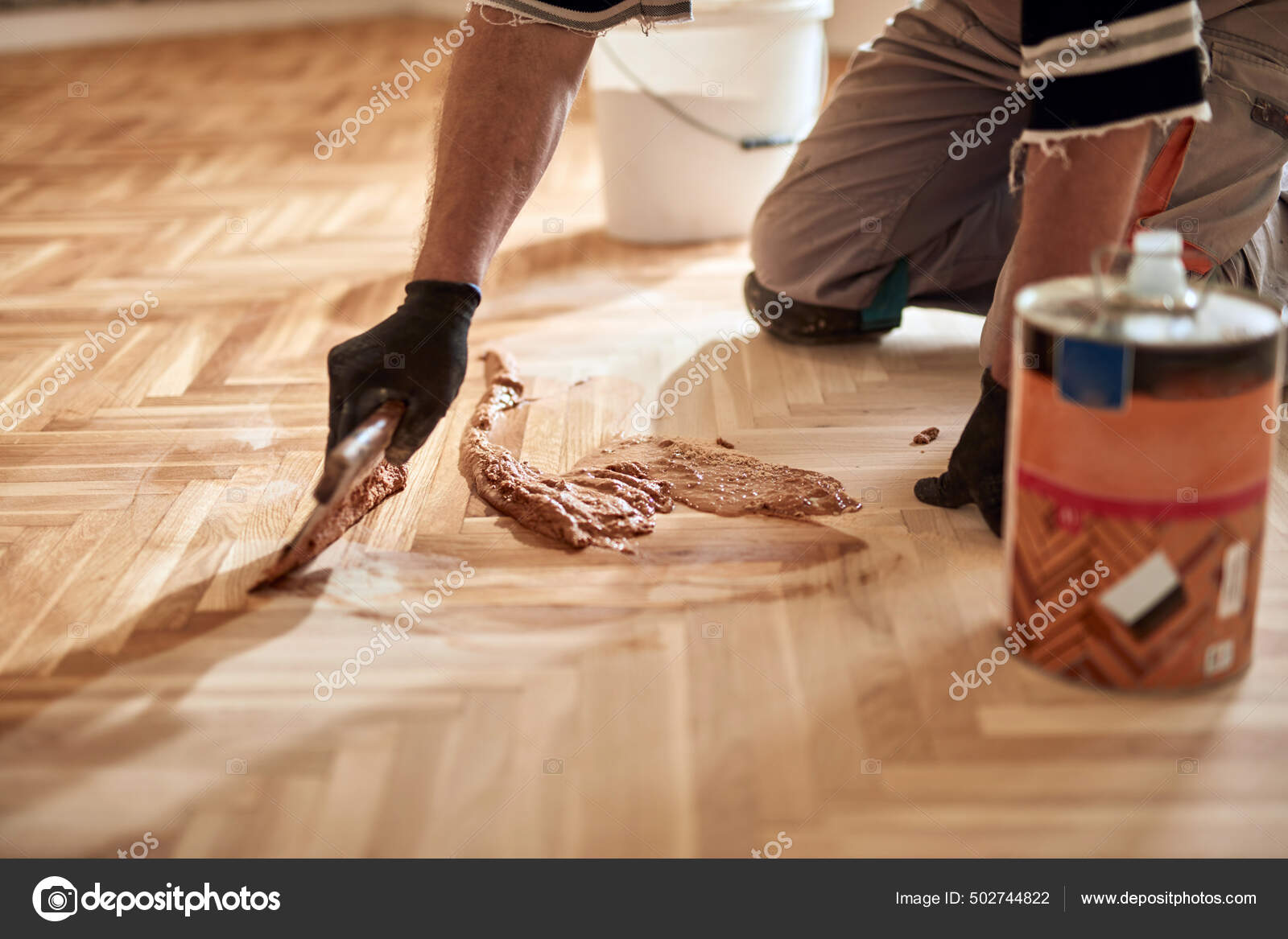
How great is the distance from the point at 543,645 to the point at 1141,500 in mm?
459

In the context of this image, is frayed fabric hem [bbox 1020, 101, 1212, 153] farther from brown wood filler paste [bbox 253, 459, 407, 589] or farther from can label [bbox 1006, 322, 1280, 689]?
brown wood filler paste [bbox 253, 459, 407, 589]

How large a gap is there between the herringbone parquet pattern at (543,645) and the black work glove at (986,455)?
3 cm

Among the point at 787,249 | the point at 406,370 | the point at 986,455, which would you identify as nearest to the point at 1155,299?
the point at 986,455

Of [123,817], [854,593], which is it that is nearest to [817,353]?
[854,593]

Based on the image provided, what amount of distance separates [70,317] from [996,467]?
4.44ft

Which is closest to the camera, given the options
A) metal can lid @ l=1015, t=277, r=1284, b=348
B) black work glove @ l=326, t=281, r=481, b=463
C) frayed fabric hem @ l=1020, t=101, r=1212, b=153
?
metal can lid @ l=1015, t=277, r=1284, b=348

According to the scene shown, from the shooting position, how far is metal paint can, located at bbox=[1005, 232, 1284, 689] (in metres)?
0.75

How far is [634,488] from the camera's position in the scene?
1.20m

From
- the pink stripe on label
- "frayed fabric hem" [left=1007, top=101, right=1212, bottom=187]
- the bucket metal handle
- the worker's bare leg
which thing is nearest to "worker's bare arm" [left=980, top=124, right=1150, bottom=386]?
"frayed fabric hem" [left=1007, top=101, right=1212, bottom=187]

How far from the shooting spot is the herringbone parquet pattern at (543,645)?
30.1 inches

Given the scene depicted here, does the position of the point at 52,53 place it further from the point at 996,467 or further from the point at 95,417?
the point at 996,467

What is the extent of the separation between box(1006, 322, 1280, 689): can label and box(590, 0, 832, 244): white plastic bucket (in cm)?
126

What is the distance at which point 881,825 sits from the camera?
0.75 meters

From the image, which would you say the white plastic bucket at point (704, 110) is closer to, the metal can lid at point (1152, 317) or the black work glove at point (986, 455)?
the black work glove at point (986, 455)
